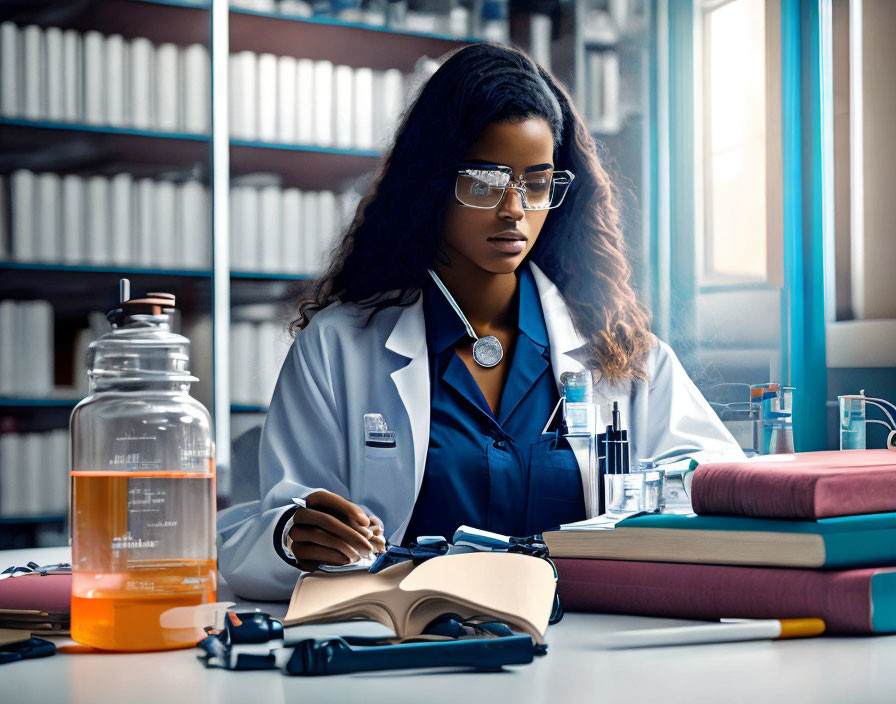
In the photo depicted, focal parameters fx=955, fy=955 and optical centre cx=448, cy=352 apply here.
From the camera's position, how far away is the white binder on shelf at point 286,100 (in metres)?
3.29

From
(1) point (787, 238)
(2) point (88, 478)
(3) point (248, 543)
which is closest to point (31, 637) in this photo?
(2) point (88, 478)

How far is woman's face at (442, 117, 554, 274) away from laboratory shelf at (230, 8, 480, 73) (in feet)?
6.33

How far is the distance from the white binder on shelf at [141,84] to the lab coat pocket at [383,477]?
2042mm

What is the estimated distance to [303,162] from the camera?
11.0 feet

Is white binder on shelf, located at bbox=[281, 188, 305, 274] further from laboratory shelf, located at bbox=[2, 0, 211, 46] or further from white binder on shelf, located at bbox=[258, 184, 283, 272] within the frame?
laboratory shelf, located at bbox=[2, 0, 211, 46]

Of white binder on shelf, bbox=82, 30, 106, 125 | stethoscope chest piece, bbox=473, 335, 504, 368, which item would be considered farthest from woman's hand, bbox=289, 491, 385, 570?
white binder on shelf, bbox=82, 30, 106, 125

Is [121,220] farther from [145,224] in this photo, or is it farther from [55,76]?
[55,76]

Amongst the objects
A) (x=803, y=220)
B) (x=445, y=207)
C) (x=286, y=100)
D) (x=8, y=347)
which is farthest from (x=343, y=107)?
(x=445, y=207)

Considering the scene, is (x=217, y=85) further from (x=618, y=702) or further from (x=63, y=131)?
(x=618, y=702)

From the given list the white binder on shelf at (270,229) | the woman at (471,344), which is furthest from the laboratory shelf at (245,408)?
the woman at (471,344)

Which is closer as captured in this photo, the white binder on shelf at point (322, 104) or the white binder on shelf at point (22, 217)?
the white binder on shelf at point (22, 217)

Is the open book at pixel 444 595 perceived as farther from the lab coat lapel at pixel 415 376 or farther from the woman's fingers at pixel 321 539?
the lab coat lapel at pixel 415 376

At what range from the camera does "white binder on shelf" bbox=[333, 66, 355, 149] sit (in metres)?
3.37

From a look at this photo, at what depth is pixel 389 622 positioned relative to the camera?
79 cm
